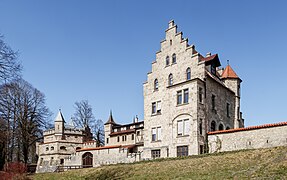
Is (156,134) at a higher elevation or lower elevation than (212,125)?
lower

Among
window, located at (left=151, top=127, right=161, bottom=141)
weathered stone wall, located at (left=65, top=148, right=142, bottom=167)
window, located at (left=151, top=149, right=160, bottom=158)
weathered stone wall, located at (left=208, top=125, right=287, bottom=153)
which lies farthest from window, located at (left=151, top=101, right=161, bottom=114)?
weathered stone wall, located at (left=208, top=125, right=287, bottom=153)

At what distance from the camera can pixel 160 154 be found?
103 ft

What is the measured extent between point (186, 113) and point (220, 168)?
10.5m

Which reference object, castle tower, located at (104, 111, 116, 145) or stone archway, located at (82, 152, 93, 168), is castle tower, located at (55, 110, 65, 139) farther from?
stone archway, located at (82, 152, 93, 168)

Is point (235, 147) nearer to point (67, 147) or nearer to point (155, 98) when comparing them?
point (155, 98)

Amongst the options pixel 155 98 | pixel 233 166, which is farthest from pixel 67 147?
pixel 233 166

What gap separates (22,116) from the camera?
42000mm

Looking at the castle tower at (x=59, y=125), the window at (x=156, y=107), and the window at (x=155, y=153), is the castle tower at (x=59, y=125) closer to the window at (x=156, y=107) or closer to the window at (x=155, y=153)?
the window at (x=156, y=107)

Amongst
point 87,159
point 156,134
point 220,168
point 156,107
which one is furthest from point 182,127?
point 87,159

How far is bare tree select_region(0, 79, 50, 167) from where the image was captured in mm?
39719

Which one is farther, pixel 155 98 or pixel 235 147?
pixel 155 98

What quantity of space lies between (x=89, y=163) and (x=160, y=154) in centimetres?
1153

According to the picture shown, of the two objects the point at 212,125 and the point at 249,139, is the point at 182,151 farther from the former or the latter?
the point at 249,139

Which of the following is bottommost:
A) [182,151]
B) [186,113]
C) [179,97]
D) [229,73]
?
[182,151]
